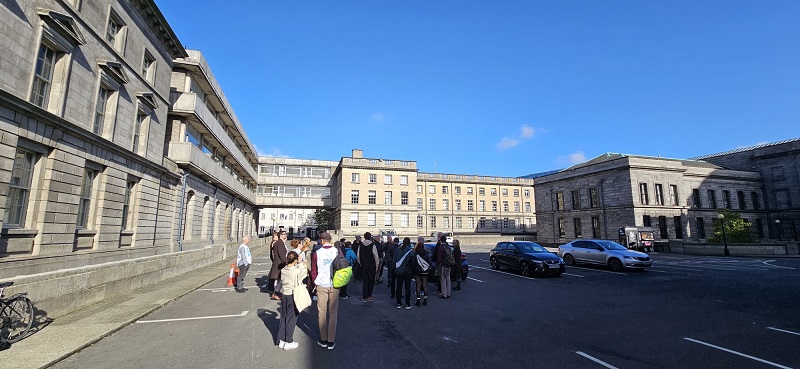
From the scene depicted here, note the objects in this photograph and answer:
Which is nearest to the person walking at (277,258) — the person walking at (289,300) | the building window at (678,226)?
the person walking at (289,300)

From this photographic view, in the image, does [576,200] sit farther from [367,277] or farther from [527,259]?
[367,277]

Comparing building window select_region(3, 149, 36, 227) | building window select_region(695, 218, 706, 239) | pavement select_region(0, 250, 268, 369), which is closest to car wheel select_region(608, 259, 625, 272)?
pavement select_region(0, 250, 268, 369)

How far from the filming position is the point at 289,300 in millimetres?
5754

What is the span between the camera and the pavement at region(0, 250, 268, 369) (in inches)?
201

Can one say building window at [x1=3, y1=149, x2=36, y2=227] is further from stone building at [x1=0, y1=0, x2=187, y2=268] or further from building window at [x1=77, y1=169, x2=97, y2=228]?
building window at [x1=77, y1=169, x2=97, y2=228]

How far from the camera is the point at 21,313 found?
5934 millimetres

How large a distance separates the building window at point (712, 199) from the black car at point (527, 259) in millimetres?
38919

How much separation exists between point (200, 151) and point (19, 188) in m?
12.0

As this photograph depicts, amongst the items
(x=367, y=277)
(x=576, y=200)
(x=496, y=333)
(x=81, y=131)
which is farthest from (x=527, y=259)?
(x=576, y=200)

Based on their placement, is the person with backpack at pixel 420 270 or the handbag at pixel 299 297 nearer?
the handbag at pixel 299 297

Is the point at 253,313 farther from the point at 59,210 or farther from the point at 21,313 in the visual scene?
the point at 59,210

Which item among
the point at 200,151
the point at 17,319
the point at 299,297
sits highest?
the point at 200,151

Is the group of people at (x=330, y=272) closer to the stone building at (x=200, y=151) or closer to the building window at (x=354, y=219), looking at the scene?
the stone building at (x=200, y=151)

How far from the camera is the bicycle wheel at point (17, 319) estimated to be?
556 cm
